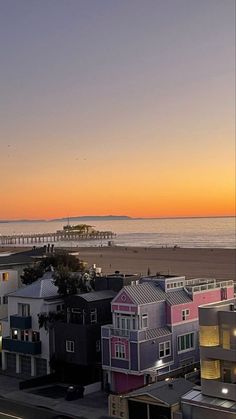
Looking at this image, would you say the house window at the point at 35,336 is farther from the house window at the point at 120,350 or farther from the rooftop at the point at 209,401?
the rooftop at the point at 209,401

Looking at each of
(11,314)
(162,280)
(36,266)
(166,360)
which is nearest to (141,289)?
(162,280)

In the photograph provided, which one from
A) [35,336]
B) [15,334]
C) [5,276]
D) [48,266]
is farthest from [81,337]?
[5,276]

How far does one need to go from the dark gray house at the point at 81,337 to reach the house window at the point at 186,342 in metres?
4.68

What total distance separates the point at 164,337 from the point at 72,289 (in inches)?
293

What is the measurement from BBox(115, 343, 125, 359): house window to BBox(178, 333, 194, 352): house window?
11.7 ft

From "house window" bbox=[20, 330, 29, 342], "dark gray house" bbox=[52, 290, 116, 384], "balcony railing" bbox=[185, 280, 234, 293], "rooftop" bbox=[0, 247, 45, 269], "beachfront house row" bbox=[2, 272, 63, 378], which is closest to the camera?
"dark gray house" bbox=[52, 290, 116, 384]

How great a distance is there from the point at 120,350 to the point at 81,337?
9.68 ft

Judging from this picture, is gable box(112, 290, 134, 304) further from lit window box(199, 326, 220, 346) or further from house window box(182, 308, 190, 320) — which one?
lit window box(199, 326, 220, 346)

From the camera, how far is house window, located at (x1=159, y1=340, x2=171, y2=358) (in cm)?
3309

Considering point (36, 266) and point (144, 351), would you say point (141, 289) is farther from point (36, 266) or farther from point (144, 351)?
point (36, 266)

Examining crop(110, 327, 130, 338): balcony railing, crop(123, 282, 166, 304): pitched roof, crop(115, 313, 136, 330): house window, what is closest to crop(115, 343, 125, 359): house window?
crop(110, 327, 130, 338): balcony railing

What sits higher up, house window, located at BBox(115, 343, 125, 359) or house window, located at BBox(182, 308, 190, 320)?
house window, located at BBox(182, 308, 190, 320)

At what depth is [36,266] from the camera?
4494cm

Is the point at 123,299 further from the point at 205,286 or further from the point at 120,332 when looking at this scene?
the point at 205,286
